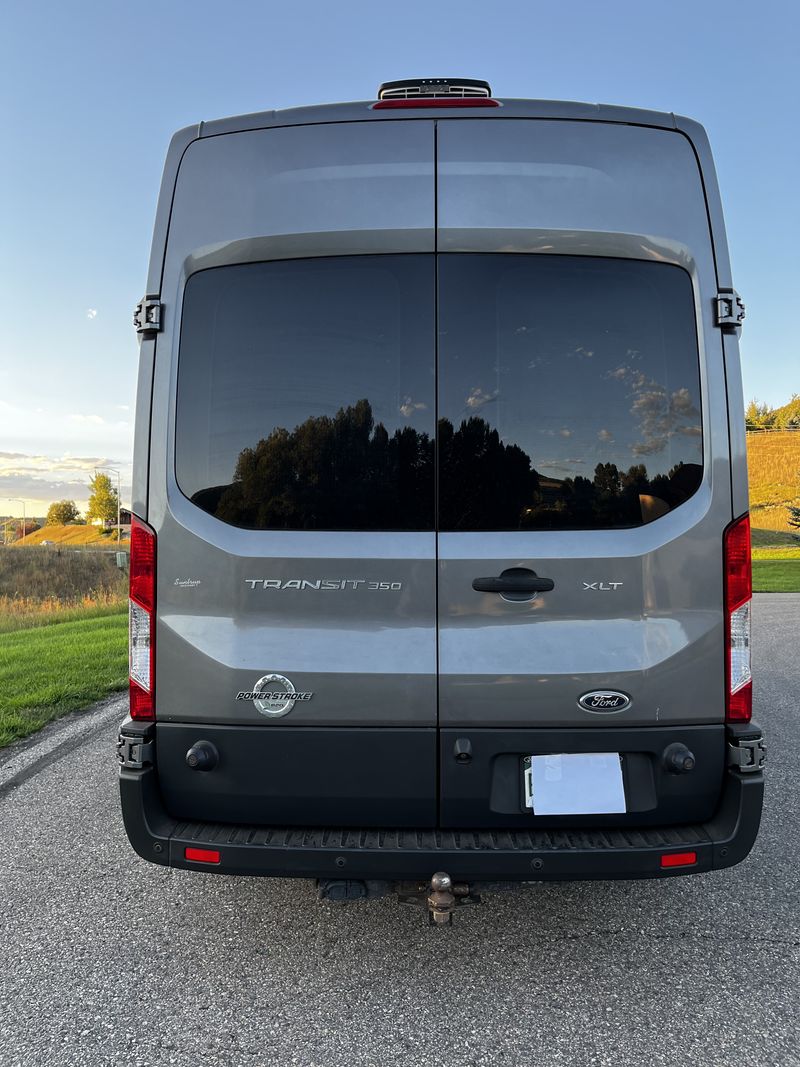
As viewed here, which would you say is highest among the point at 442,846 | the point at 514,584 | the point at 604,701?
the point at 514,584

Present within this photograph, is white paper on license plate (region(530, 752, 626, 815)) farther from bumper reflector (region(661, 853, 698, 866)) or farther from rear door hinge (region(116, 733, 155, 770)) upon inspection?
rear door hinge (region(116, 733, 155, 770))

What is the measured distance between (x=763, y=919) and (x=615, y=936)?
0.64 m

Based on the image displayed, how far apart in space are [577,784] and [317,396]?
152 centimetres

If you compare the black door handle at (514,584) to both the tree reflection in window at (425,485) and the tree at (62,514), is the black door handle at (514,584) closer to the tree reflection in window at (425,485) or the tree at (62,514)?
the tree reflection in window at (425,485)

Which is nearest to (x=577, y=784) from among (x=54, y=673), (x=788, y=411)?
(x=54, y=673)

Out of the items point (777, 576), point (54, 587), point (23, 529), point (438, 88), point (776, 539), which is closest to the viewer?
point (438, 88)

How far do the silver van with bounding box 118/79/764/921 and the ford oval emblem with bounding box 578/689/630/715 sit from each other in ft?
0.04

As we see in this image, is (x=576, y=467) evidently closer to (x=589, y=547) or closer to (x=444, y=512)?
(x=589, y=547)

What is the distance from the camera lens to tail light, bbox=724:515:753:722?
239 cm

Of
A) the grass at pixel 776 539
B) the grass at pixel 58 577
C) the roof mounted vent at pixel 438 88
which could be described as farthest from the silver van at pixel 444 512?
the grass at pixel 776 539

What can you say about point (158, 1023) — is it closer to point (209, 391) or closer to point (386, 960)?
point (386, 960)

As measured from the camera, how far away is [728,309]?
2455 millimetres

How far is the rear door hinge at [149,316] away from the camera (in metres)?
2.52

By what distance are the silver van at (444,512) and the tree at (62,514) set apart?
358 feet
